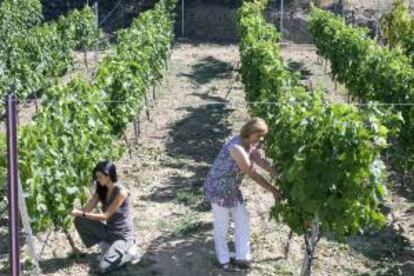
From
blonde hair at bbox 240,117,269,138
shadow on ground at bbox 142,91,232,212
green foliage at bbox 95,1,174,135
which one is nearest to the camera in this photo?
blonde hair at bbox 240,117,269,138

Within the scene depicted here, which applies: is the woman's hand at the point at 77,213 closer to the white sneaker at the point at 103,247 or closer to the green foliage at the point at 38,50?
the white sneaker at the point at 103,247

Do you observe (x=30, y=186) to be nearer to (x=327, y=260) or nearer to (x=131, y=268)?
(x=131, y=268)

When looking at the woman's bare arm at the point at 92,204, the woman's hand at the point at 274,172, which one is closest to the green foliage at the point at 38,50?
the woman's bare arm at the point at 92,204

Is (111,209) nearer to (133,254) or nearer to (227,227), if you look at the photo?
(133,254)

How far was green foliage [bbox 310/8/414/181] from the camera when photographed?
364 inches

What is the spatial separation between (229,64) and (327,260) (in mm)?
12192

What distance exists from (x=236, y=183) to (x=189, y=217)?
2067 millimetres

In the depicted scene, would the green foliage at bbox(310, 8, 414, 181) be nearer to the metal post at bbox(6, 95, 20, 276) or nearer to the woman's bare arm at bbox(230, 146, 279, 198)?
the woman's bare arm at bbox(230, 146, 279, 198)

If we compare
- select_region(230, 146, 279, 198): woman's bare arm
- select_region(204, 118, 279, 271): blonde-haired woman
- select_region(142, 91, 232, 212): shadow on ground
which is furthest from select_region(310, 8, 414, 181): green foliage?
select_region(230, 146, 279, 198): woman's bare arm

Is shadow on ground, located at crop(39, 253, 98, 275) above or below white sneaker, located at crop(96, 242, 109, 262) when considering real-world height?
below

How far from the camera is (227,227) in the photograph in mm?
6863

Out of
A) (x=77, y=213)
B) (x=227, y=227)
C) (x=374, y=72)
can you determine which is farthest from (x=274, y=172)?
(x=374, y=72)

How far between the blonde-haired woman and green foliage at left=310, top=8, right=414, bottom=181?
272 centimetres

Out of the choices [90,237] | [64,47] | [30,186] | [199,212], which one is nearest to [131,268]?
[90,237]
